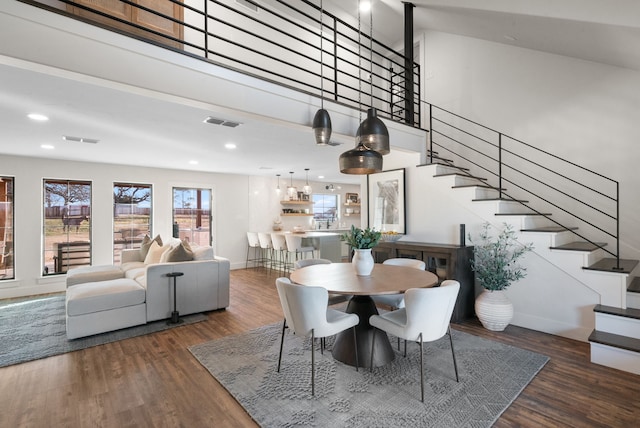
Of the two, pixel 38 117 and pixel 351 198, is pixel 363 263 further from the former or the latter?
pixel 351 198

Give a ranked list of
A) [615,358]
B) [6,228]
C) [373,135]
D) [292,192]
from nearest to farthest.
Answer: [373,135]
[615,358]
[6,228]
[292,192]

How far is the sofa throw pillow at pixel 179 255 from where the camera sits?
167 inches

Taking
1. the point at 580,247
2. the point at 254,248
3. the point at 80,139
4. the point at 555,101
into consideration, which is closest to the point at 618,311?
the point at 580,247

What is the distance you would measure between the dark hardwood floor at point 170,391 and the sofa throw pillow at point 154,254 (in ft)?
5.90


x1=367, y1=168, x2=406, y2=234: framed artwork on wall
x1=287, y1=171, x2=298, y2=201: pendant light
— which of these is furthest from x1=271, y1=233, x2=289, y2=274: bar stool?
x1=367, y1=168, x2=406, y2=234: framed artwork on wall

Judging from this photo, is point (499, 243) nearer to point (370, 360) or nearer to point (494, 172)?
point (494, 172)

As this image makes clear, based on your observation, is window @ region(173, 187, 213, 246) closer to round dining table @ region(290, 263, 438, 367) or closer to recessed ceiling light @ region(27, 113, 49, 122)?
recessed ceiling light @ region(27, 113, 49, 122)

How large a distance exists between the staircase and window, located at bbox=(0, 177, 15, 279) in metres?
7.22

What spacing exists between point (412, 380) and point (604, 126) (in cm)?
394

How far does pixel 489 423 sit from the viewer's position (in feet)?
6.51

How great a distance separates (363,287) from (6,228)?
6.59 m

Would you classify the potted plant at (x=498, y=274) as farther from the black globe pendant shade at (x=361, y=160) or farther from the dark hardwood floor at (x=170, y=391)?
the black globe pendant shade at (x=361, y=160)

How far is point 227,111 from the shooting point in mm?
2721

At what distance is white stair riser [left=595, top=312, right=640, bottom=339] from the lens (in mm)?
2783
